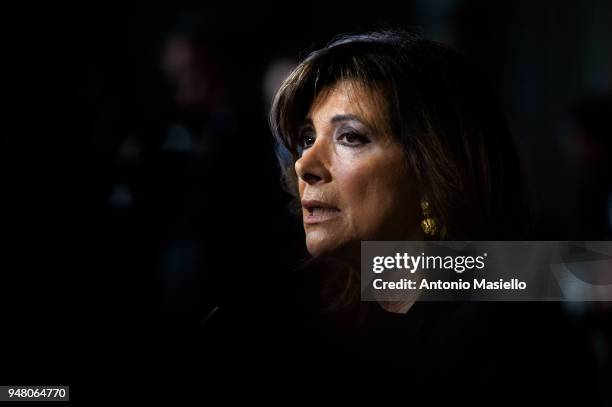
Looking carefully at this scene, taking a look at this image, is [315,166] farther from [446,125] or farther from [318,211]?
[446,125]

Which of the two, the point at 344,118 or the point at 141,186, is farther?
the point at 141,186

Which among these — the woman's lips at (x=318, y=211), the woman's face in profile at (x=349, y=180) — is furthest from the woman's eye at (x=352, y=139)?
the woman's lips at (x=318, y=211)

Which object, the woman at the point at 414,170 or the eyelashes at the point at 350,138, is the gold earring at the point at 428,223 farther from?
the eyelashes at the point at 350,138

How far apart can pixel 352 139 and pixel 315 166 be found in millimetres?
71

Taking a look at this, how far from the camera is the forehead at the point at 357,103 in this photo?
1.03 m

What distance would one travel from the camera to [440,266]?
1.07m

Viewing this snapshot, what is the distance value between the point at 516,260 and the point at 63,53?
862mm

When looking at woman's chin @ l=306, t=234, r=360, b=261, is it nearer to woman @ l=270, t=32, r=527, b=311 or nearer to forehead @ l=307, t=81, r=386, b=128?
woman @ l=270, t=32, r=527, b=311

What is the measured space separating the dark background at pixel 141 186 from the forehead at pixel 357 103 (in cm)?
14

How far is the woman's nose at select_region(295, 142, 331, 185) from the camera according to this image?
105 cm

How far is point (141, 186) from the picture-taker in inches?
47.7

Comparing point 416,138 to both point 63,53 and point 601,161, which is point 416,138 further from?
point 63,53

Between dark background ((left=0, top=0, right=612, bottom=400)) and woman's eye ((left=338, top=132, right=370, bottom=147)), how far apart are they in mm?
195

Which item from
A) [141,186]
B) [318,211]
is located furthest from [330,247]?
[141,186]
